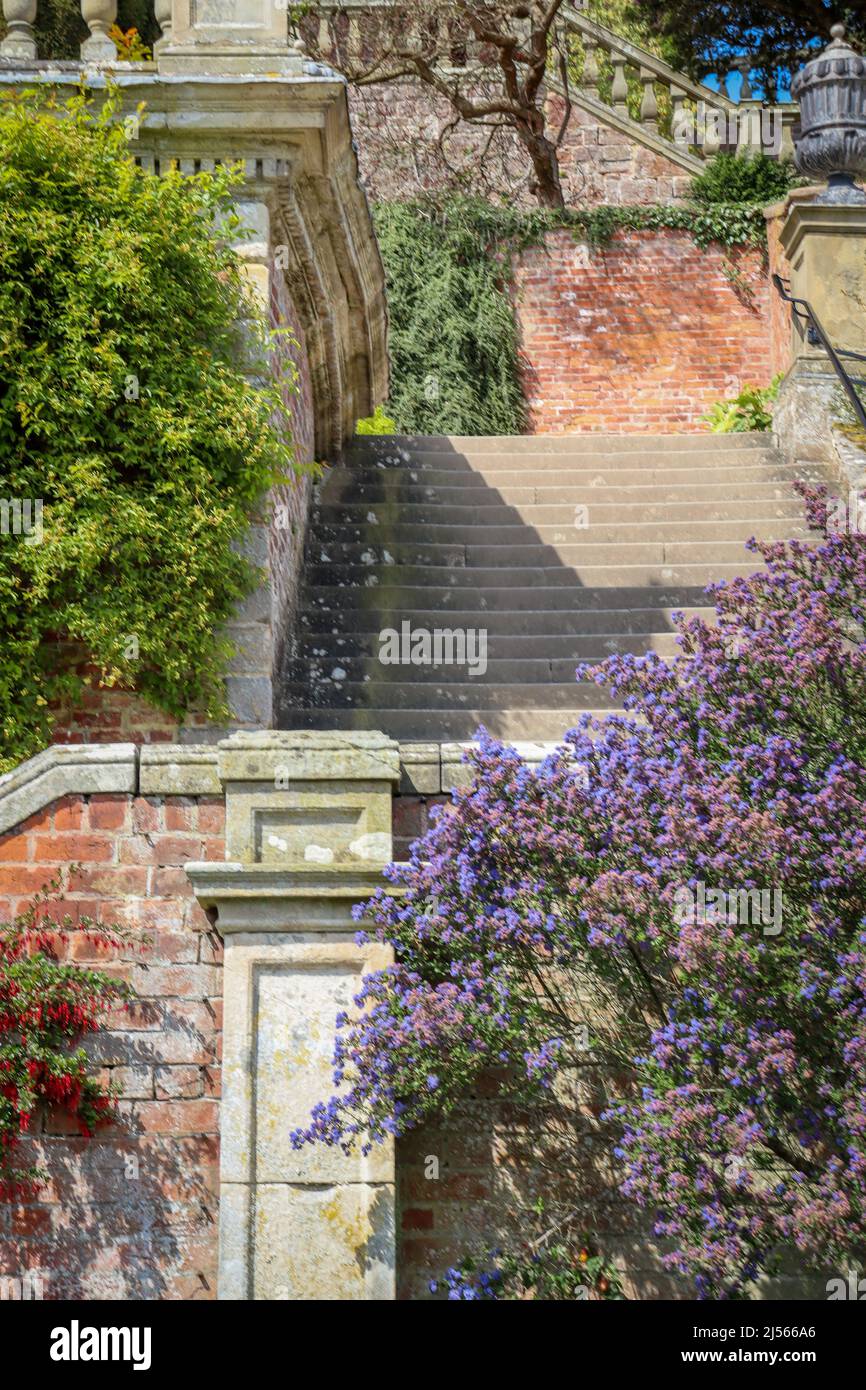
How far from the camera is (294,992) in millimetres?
5918

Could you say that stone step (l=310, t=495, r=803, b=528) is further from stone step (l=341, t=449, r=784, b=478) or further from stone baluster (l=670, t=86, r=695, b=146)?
stone baluster (l=670, t=86, r=695, b=146)

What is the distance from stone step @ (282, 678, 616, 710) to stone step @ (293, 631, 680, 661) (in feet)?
0.86

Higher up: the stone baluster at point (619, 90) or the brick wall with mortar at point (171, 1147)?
the stone baluster at point (619, 90)

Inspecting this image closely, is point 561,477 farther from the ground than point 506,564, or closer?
farther from the ground

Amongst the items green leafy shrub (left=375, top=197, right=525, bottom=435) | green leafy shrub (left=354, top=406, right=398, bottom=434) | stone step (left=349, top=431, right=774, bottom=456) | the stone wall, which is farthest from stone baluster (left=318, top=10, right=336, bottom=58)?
stone step (left=349, top=431, right=774, bottom=456)

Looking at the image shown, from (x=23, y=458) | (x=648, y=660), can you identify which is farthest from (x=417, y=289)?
(x=648, y=660)

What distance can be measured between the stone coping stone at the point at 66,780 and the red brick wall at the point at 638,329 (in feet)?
37.7

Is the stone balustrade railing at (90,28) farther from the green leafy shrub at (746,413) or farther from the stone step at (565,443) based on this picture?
the green leafy shrub at (746,413)

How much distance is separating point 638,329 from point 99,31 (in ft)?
29.4

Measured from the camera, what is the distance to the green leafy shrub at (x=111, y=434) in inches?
314

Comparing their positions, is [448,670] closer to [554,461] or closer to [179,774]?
[554,461]

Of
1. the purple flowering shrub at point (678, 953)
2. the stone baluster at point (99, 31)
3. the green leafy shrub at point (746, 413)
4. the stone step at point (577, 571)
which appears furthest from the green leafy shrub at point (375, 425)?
the purple flowering shrub at point (678, 953)

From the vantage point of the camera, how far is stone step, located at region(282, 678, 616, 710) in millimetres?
9344

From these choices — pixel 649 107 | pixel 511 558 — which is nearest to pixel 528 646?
pixel 511 558
